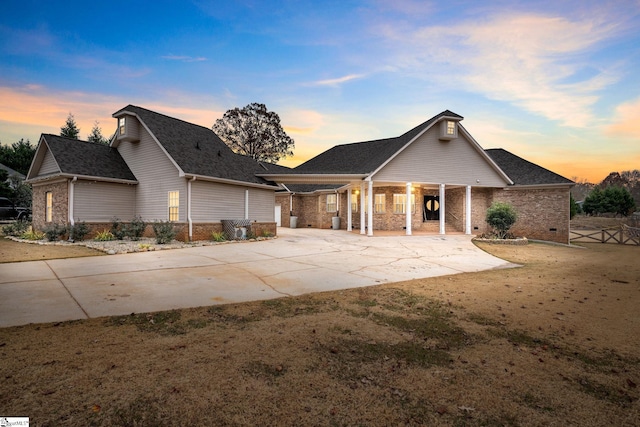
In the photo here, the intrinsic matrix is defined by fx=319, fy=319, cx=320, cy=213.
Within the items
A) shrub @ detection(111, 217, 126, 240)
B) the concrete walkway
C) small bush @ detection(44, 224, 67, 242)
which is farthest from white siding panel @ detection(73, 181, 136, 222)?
the concrete walkway

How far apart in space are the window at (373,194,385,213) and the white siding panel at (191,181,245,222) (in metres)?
10.5

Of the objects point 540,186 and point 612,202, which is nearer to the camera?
point 540,186

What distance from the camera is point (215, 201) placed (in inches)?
722

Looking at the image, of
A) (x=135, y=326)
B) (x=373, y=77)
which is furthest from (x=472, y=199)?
(x=135, y=326)

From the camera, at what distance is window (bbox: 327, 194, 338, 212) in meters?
28.3

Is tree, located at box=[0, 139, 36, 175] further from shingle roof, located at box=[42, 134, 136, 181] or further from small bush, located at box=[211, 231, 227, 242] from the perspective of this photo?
small bush, located at box=[211, 231, 227, 242]

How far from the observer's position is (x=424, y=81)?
2048 centimetres

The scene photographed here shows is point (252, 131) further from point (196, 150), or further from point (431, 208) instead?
point (431, 208)

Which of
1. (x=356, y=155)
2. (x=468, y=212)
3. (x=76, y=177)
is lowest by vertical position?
(x=468, y=212)

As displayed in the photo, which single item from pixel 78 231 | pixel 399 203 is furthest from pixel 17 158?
pixel 399 203

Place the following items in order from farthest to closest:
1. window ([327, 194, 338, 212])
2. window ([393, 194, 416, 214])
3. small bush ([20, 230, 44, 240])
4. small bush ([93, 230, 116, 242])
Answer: window ([327, 194, 338, 212]) → window ([393, 194, 416, 214]) → small bush ([20, 230, 44, 240]) → small bush ([93, 230, 116, 242])

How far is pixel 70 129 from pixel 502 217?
59.7 metres

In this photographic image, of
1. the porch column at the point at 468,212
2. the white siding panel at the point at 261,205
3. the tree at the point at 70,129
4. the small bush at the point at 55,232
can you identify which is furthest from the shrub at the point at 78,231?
the tree at the point at 70,129

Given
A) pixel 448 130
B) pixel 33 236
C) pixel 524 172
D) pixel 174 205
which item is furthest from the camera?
pixel 524 172
